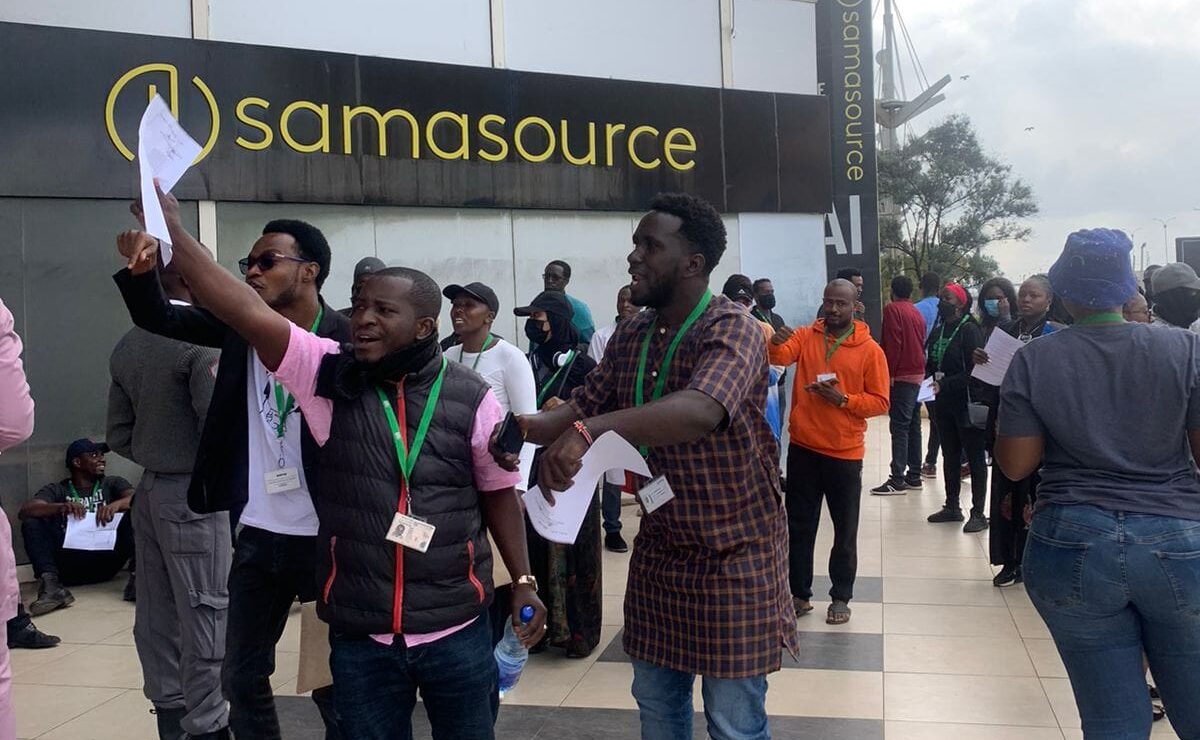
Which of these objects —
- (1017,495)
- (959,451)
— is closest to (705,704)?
(1017,495)

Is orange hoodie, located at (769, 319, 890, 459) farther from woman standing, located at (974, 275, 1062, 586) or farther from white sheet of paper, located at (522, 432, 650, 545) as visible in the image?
white sheet of paper, located at (522, 432, 650, 545)

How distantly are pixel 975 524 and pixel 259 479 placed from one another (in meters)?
6.85

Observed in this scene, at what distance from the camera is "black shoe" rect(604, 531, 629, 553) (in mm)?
8352

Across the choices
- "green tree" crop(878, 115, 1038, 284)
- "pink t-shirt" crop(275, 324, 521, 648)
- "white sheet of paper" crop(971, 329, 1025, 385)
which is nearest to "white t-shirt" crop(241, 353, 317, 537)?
"pink t-shirt" crop(275, 324, 521, 648)

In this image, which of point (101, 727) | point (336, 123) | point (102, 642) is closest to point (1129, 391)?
point (101, 727)

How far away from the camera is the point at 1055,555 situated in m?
3.06

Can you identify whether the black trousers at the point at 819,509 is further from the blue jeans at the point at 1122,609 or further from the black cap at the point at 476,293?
the blue jeans at the point at 1122,609

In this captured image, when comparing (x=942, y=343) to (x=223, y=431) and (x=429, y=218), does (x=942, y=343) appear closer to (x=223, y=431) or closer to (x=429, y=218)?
(x=429, y=218)

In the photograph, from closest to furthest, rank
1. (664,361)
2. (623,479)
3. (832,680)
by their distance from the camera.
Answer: (664,361)
(623,479)
(832,680)

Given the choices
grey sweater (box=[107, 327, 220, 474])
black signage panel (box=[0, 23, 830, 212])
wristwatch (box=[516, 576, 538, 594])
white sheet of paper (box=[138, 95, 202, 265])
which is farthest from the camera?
black signage panel (box=[0, 23, 830, 212])

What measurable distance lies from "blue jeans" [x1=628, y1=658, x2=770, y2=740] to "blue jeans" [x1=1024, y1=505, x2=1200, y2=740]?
2.77 feet

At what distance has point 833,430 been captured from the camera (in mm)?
6074

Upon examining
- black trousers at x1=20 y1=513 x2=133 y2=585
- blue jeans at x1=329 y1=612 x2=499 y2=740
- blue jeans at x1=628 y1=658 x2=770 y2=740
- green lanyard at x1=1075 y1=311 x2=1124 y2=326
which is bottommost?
black trousers at x1=20 y1=513 x2=133 y2=585

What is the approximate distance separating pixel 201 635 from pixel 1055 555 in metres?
2.92
